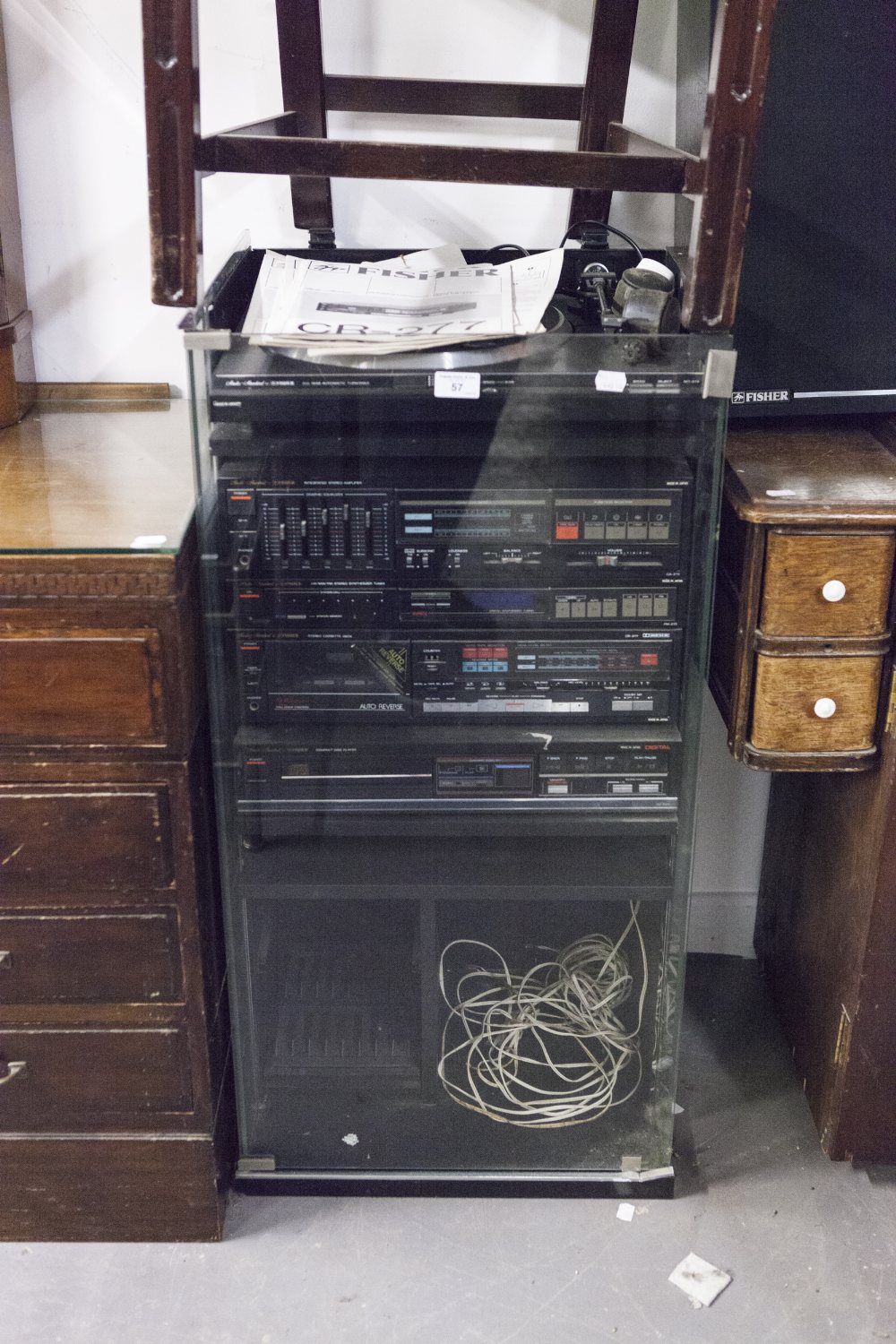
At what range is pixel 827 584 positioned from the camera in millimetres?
1309

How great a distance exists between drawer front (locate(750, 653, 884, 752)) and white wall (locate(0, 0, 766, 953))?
643mm

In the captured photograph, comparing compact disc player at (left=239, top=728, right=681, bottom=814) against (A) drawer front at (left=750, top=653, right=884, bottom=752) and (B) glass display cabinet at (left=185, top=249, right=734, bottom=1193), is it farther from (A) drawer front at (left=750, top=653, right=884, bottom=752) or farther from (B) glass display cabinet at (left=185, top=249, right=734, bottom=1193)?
(A) drawer front at (left=750, top=653, right=884, bottom=752)

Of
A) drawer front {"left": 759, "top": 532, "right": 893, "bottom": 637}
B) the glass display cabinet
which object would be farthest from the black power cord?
drawer front {"left": 759, "top": 532, "right": 893, "bottom": 637}

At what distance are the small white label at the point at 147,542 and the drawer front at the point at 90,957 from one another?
41 cm

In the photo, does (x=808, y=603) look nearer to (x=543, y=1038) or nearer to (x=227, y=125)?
(x=543, y=1038)

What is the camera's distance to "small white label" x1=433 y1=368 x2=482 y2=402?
1216 millimetres

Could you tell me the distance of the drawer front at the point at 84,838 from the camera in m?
1.32

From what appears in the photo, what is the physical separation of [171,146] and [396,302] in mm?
275

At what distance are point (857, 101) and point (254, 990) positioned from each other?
1.20m

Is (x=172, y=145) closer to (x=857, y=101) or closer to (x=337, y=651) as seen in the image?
(x=337, y=651)

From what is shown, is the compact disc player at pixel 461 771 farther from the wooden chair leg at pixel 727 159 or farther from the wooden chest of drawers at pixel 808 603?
the wooden chair leg at pixel 727 159

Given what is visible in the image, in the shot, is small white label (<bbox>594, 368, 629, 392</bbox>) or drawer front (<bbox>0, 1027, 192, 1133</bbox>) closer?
small white label (<bbox>594, 368, 629, 392</bbox>)

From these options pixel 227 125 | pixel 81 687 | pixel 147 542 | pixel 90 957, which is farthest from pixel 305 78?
pixel 90 957

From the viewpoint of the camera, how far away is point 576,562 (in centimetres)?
131
